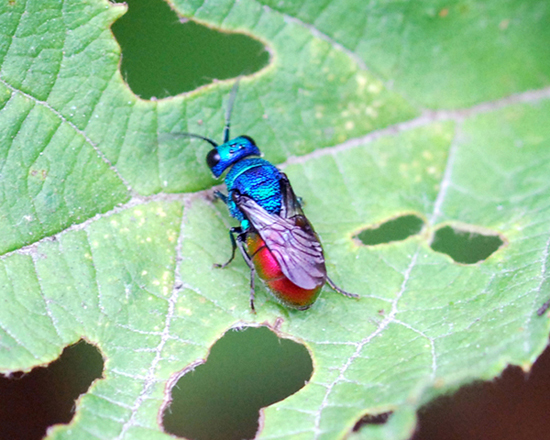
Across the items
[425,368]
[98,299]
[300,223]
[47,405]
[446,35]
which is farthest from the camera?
[446,35]

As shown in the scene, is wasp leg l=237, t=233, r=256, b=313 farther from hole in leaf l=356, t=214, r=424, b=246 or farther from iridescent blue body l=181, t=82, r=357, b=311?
hole in leaf l=356, t=214, r=424, b=246

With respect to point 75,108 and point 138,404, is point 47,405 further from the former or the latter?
point 75,108

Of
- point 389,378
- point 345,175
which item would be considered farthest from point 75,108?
point 389,378

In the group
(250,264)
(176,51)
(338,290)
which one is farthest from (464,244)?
(176,51)

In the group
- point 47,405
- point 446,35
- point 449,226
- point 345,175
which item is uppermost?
point 446,35

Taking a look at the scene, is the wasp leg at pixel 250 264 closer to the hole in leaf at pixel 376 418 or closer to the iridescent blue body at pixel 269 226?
the iridescent blue body at pixel 269 226

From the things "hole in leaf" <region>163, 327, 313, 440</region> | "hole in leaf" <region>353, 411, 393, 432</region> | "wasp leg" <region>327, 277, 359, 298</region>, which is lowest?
"hole in leaf" <region>163, 327, 313, 440</region>

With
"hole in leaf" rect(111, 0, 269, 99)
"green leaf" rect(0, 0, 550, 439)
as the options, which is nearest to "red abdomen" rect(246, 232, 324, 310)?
"green leaf" rect(0, 0, 550, 439)
